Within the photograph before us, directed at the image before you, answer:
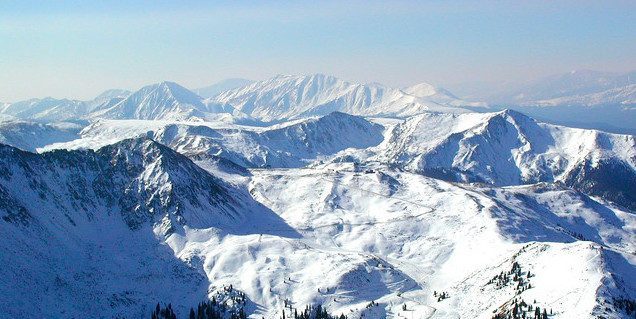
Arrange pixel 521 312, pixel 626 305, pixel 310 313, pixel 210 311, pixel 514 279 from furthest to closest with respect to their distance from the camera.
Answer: pixel 210 311
pixel 310 313
pixel 514 279
pixel 521 312
pixel 626 305

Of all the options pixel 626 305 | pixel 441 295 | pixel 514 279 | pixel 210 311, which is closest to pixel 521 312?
pixel 626 305

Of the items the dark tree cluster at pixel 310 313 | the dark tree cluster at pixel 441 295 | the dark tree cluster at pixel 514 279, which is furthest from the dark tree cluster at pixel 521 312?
the dark tree cluster at pixel 310 313

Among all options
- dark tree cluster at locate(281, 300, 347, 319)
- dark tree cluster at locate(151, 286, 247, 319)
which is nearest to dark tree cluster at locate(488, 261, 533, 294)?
dark tree cluster at locate(281, 300, 347, 319)

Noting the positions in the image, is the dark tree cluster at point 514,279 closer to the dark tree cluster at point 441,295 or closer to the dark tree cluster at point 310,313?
the dark tree cluster at point 441,295

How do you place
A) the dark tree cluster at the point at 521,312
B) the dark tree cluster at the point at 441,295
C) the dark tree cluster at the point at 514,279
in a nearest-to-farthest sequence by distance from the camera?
the dark tree cluster at the point at 521,312 < the dark tree cluster at the point at 514,279 < the dark tree cluster at the point at 441,295

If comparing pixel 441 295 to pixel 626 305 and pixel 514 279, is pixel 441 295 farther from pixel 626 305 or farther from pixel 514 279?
pixel 626 305

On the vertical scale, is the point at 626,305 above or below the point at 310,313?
above
